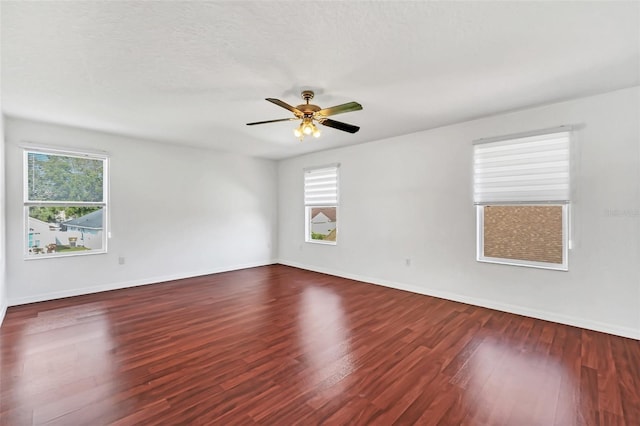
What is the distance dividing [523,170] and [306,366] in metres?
3.40

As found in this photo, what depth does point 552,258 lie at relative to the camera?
3361 millimetres

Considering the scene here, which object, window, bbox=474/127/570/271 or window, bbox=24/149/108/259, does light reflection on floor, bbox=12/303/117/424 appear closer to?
window, bbox=24/149/108/259

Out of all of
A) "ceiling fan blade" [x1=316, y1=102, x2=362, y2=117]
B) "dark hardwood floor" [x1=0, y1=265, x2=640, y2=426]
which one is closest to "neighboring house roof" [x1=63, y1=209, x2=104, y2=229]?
"dark hardwood floor" [x1=0, y1=265, x2=640, y2=426]

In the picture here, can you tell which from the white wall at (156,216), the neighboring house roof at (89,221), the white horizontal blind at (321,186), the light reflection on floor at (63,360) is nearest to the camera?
Answer: the light reflection on floor at (63,360)

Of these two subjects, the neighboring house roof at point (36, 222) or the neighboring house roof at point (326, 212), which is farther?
the neighboring house roof at point (326, 212)

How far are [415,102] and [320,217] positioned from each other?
3.42m

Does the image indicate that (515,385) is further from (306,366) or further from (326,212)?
(326,212)

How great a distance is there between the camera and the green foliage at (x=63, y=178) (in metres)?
3.95

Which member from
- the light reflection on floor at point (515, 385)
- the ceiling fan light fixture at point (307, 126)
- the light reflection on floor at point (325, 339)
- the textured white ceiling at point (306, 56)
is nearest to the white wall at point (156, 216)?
the textured white ceiling at point (306, 56)

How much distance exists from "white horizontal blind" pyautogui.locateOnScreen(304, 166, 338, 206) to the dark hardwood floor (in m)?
2.48

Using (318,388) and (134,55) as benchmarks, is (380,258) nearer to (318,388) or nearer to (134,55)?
(318,388)

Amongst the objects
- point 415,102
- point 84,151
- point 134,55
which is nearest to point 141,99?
point 134,55

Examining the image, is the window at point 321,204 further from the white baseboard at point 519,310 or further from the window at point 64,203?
the window at point 64,203

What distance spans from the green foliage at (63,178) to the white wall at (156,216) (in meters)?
0.17
